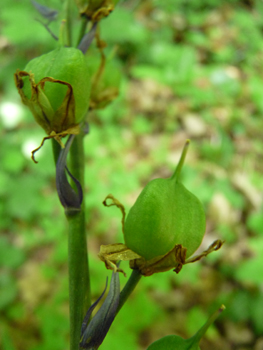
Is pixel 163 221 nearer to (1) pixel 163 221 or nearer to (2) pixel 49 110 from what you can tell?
(1) pixel 163 221

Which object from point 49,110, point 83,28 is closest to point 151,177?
point 83,28

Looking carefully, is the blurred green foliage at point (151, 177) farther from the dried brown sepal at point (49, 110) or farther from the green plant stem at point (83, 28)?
the dried brown sepal at point (49, 110)

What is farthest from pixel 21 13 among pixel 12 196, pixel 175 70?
pixel 12 196

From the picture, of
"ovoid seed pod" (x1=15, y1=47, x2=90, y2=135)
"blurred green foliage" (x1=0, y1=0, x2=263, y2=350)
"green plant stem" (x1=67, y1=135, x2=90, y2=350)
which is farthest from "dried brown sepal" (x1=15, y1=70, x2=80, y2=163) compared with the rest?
"blurred green foliage" (x1=0, y1=0, x2=263, y2=350)

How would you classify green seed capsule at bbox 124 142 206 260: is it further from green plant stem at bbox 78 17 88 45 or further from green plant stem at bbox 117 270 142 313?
green plant stem at bbox 78 17 88 45

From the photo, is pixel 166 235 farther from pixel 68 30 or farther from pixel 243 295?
pixel 243 295

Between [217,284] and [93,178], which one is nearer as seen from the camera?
[217,284]

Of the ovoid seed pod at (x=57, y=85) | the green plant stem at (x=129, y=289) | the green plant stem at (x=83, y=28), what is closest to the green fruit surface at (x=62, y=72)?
the ovoid seed pod at (x=57, y=85)
